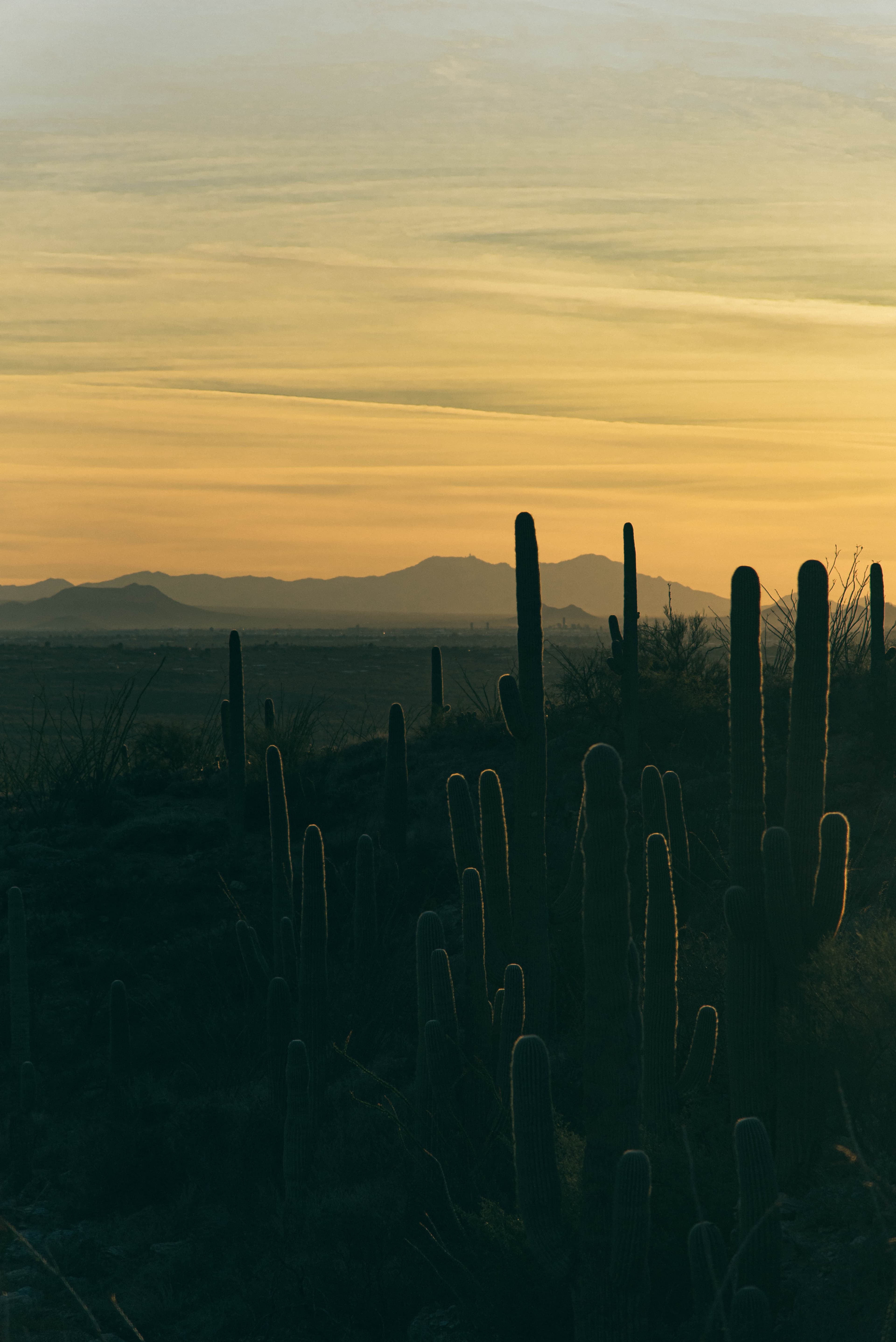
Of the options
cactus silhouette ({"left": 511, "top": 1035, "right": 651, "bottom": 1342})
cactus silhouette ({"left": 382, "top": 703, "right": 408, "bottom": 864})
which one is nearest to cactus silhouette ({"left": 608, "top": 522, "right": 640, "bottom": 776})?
cactus silhouette ({"left": 382, "top": 703, "right": 408, "bottom": 864})

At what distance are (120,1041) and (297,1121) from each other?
8.73ft

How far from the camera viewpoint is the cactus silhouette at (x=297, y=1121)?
7.37 metres

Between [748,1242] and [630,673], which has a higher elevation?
[630,673]

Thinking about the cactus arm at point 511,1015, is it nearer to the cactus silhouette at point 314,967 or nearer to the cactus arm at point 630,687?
the cactus silhouette at point 314,967

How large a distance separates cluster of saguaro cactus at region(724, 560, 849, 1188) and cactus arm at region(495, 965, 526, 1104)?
1175mm

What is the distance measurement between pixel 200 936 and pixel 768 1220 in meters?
9.78

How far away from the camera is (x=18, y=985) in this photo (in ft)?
32.3

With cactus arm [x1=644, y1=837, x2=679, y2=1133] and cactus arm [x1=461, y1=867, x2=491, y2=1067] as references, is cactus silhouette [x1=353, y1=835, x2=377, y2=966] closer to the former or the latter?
cactus arm [x1=461, y1=867, x2=491, y2=1067]

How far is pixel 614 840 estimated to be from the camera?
16.5ft

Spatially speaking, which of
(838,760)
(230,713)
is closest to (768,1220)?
(838,760)

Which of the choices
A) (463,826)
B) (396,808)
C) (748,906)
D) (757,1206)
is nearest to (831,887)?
(748,906)

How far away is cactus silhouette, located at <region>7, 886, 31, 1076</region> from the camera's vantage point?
968 cm

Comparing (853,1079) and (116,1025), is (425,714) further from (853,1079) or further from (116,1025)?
(853,1079)

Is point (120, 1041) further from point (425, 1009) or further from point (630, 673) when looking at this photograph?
point (630, 673)
